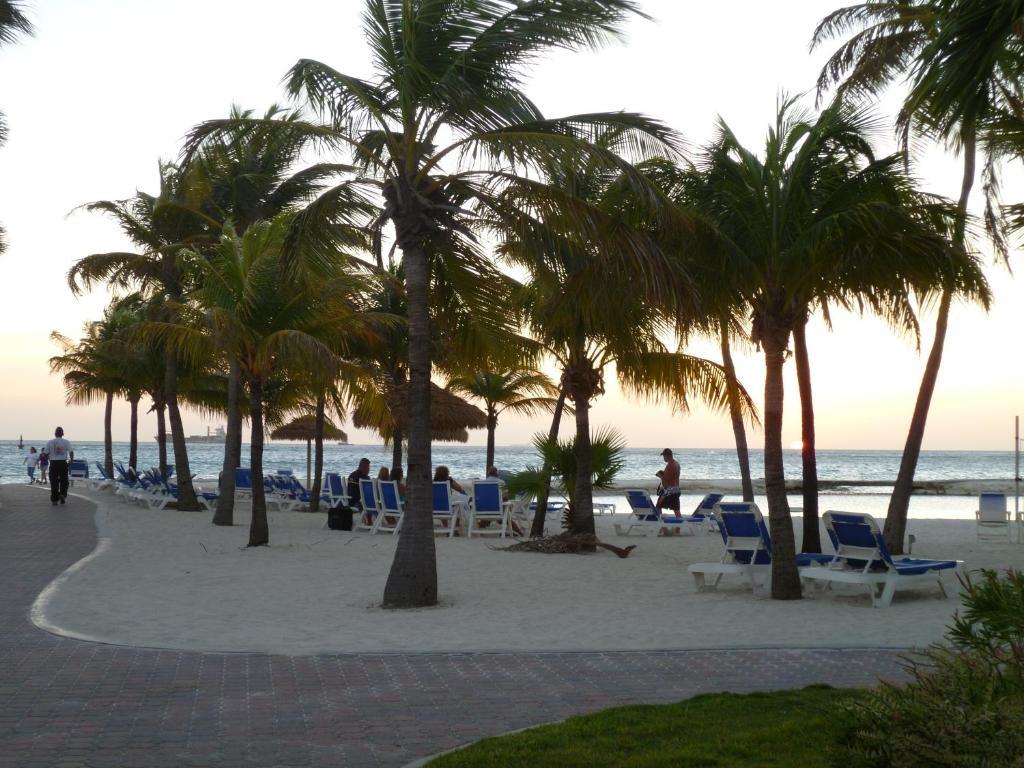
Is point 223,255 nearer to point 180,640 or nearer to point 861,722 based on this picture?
point 180,640

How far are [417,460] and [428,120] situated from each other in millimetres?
3159

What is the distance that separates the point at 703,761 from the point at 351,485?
16.7m

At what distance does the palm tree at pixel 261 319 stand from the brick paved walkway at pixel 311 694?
7.06m

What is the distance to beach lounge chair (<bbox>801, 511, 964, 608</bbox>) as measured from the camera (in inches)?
400

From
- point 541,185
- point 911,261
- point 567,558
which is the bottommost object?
point 567,558

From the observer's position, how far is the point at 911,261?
32.9 ft

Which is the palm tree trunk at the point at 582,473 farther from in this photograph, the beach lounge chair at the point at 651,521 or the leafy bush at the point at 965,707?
the leafy bush at the point at 965,707

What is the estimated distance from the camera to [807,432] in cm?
1388

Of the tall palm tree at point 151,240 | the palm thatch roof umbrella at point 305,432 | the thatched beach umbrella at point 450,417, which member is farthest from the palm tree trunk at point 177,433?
the palm thatch roof umbrella at point 305,432

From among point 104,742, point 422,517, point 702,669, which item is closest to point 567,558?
point 422,517

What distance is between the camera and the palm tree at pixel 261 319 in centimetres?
1506

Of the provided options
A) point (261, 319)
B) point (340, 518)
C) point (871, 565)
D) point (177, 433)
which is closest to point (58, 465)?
point (177, 433)

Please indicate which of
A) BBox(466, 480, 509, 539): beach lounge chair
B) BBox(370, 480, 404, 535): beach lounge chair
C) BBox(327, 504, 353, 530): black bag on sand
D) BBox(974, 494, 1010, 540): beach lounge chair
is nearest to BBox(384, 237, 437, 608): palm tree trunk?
BBox(466, 480, 509, 539): beach lounge chair

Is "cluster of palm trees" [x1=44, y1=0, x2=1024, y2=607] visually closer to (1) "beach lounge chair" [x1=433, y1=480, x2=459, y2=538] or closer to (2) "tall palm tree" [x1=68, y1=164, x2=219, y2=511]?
(1) "beach lounge chair" [x1=433, y1=480, x2=459, y2=538]
